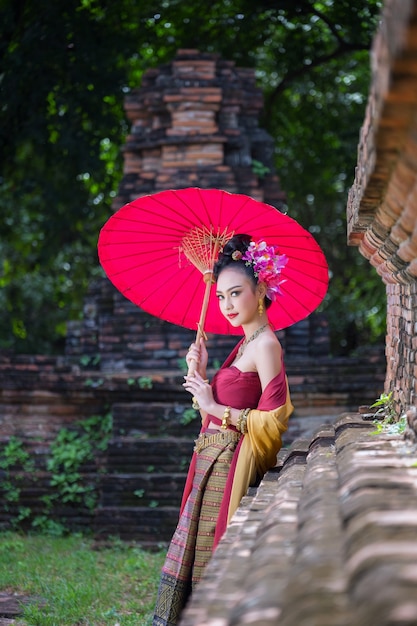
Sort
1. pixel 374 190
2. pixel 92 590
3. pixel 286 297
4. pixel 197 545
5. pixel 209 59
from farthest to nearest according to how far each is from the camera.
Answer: pixel 209 59
pixel 92 590
pixel 286 297
pixel 197 545
pixel 374 190

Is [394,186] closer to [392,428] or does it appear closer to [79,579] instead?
[392,428]

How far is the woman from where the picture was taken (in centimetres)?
350

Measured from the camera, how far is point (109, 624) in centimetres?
436

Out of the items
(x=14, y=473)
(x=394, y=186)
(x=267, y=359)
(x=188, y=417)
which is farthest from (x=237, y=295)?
(x=14, y=473)

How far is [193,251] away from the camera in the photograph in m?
3.99

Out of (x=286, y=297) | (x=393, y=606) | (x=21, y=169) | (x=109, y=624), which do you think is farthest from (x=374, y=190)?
(x=21, y=169)

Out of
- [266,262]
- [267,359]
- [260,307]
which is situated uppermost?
[266,262]

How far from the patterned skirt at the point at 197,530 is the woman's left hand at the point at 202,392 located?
139 millimetres

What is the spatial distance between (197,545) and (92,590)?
1.62 meters

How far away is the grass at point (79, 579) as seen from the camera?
14.6 feet

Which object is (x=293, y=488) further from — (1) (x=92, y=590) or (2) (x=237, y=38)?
(2) (x=237, y=38)

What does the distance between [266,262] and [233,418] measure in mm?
689

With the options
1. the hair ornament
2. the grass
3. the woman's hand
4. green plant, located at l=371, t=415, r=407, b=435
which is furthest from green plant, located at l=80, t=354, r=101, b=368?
green plant, located at l=371, t=415, r=407, b=435

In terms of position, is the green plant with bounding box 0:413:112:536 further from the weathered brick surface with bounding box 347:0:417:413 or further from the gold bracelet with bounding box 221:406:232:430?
the weathered brick surface with bounding box 347:0:417:413
